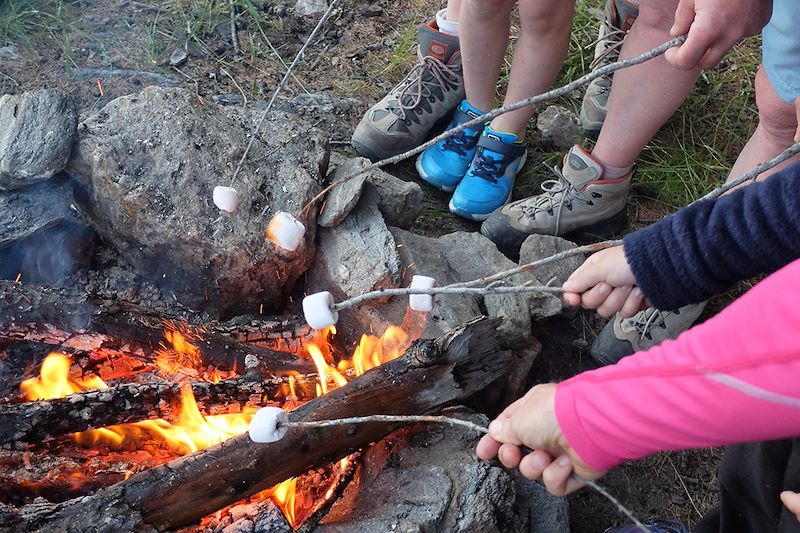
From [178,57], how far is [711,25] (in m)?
2.57

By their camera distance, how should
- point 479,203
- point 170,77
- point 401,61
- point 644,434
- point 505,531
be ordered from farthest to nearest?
point 401,61 < point 170,77 < point 479,203 < point 505,531 < point 644,434

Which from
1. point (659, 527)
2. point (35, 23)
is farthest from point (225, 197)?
point (35, 23)

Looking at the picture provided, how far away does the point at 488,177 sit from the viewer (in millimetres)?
3166

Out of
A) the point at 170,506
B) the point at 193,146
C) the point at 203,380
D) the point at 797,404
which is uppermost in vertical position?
the point at 797,404

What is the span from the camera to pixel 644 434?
4.09 ft

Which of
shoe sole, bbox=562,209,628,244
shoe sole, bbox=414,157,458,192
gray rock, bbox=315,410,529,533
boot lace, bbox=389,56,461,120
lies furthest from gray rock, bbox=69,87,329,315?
shoe sole, bbox=562,209,628,244

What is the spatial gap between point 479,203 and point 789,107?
125 cm

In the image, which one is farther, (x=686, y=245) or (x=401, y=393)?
(x=401, y=393)

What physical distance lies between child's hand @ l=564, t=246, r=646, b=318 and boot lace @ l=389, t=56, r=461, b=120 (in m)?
1.72

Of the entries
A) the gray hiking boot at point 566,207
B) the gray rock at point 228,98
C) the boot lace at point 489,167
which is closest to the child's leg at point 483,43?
the boot lace at point 489,167

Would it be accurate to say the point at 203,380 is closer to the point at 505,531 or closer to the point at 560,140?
the point at 505,531

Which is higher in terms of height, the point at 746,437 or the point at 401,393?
the point at 746,437

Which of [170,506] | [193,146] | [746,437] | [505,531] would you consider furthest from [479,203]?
[746,437]

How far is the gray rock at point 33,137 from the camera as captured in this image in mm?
2264
